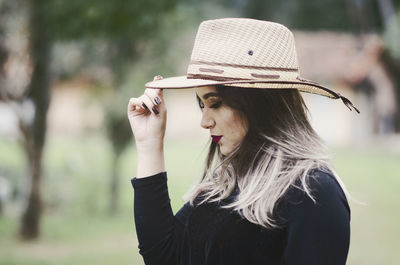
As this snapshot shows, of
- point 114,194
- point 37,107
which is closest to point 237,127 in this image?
point 37,107

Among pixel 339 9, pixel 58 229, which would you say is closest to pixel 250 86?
pixel 58 229

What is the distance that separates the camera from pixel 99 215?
422 inches

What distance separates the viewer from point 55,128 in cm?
3097

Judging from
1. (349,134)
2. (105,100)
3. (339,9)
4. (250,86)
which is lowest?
(250,86)

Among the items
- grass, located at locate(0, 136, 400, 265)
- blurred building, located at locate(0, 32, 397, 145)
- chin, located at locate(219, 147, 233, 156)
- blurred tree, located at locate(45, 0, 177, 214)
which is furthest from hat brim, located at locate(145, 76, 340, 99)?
blurred building, located at locate(0, 32, 397, 145)

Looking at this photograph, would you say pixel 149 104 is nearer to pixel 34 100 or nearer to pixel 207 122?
pixel 207 122

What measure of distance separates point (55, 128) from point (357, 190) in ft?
67.1

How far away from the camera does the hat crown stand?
1793 mm

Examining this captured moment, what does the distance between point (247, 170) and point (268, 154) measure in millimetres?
84

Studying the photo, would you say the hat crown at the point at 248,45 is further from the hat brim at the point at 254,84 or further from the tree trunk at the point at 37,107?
the tree trunk at the point at 37,107

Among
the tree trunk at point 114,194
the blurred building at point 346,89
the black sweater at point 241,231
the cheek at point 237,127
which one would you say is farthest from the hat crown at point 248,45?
the blurred building at point 346,89

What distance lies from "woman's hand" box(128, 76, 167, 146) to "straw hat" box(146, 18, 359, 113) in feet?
0.23

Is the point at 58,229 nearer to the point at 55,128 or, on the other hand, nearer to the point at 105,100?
the point at 105,100

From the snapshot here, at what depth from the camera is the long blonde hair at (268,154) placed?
165cm
